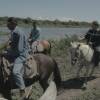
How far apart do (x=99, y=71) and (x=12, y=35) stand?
7.47 m

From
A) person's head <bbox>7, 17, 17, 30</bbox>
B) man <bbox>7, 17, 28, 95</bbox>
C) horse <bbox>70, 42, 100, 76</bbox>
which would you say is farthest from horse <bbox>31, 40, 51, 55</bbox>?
person's head <bbox>7, 17, 17, 30</bbox>

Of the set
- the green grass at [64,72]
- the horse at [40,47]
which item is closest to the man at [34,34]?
the horse at [40,47]

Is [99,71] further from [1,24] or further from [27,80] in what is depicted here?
[1,24]

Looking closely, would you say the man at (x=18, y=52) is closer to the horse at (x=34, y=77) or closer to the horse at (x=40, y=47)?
the horse at (x=34, y=77)

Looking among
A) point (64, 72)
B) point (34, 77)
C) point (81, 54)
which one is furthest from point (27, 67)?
point (64, 72)

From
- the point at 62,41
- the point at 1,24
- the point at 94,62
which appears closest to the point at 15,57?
the point at 94,62

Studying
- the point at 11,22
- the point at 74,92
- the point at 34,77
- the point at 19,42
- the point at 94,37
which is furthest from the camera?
the point at 94,37

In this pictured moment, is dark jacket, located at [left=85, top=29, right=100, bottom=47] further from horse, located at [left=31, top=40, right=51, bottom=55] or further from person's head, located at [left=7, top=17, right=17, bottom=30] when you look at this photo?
person's head, located at [left=7, top=17, right=17, bottom=30]

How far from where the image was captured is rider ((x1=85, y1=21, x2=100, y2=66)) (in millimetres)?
12656

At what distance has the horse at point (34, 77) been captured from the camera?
9438mm

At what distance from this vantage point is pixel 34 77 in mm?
9883

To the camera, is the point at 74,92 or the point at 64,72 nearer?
the point at 74,92

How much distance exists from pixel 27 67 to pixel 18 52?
0.58 metres

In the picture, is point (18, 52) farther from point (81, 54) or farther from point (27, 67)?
point (81, 54)
